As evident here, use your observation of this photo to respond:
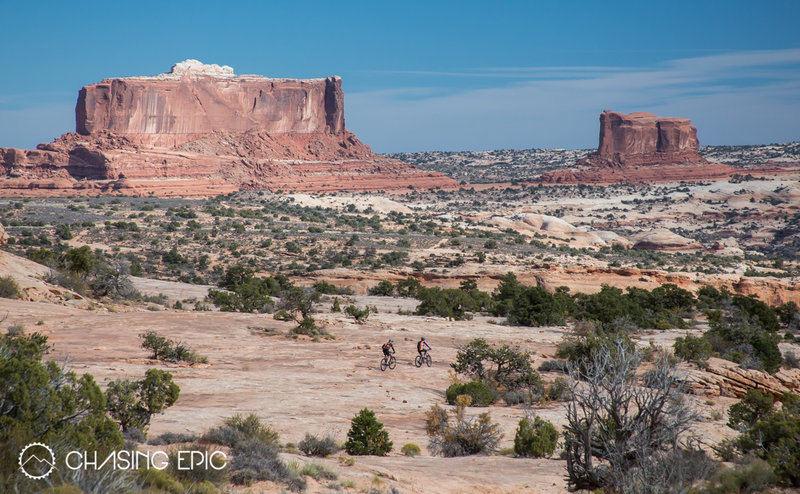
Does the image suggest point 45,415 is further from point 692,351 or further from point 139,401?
point 692,351

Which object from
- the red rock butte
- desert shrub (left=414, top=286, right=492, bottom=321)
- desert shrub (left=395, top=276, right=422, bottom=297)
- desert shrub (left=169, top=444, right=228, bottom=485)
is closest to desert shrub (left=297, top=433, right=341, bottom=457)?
desert shrub (left=169, top=444, right=228, bottom=485)

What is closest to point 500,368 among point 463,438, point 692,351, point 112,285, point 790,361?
point 692,351

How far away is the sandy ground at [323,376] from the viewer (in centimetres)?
949

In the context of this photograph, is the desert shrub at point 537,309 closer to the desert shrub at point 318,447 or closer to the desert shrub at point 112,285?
the desert shrub at point 112,285

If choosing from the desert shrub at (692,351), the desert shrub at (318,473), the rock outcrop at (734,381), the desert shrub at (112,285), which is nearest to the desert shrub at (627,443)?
the desert shrub at (318,473)

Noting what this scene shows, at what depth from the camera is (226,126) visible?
102 m

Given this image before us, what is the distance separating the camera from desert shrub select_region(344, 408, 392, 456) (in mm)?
10492

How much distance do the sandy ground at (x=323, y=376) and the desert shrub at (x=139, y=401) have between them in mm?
405

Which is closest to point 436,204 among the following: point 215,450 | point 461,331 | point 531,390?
point 461,331

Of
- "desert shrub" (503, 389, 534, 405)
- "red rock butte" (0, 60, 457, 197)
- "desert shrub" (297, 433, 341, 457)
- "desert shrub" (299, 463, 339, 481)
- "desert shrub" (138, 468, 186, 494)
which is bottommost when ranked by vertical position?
"desert shrub" (503, 389, 534, 405)

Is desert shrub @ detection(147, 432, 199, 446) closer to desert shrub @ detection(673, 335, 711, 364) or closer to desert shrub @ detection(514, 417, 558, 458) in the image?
desert shrub @ detection(514, 417, 558, 458)

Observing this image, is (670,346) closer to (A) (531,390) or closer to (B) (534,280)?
(A) (531,390)

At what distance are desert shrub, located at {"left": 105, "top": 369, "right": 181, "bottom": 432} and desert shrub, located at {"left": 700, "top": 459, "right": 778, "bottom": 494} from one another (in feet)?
25.8

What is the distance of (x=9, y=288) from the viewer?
22.4 m
